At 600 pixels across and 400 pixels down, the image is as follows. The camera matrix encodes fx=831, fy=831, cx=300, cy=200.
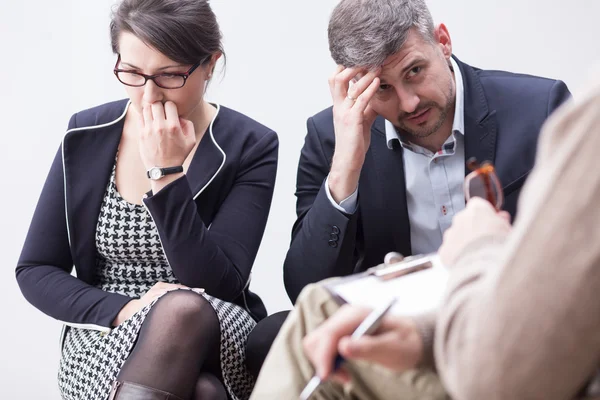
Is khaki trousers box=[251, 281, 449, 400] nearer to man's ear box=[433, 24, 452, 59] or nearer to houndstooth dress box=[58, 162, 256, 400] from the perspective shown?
houndstooth dress box=[58, 162, 256, 400]

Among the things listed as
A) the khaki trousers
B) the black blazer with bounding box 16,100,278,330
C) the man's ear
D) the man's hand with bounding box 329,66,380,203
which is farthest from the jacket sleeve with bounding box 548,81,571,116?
the khaki trousers

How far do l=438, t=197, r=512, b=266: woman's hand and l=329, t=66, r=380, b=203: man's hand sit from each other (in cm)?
87

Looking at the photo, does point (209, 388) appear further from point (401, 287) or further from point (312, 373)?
point (401, 287)

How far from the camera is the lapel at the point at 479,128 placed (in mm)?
1776

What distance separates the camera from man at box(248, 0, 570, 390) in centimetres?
174

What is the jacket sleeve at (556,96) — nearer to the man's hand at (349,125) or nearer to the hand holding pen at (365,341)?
the man's hand at (349,125)

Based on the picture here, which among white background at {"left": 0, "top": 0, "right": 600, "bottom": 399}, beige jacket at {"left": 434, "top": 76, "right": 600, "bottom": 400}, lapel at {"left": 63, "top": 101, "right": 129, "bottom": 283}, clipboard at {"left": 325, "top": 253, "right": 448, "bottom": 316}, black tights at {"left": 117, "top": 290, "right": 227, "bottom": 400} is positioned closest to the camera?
beige jacket at {"left": 434, "top": 76, "right": 600, "bottom": 400}

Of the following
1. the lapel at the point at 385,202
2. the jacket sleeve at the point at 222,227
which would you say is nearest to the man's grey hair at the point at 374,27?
the lapel at the point at 385,202

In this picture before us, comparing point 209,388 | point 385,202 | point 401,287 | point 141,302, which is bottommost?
point 209,388

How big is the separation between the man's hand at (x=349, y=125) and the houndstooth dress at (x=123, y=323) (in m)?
0.37

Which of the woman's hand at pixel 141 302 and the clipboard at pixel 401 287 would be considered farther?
the woman's hand at pixel 141 302

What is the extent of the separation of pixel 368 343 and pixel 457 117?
1.08 metres

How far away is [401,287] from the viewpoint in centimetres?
A: 97

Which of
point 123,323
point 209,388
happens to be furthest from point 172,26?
point 209,388
